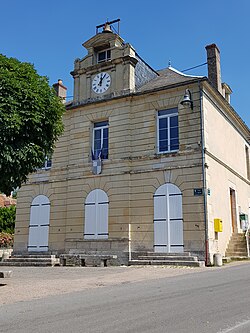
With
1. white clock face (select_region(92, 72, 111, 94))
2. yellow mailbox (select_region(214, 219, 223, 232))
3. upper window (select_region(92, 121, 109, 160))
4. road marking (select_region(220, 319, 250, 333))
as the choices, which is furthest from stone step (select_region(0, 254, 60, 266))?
road marking (select_region(220, 319, 250, 333))

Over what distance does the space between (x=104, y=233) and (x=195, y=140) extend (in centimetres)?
591

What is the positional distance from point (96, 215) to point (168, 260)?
14.1ft

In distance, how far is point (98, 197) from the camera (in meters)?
18.1

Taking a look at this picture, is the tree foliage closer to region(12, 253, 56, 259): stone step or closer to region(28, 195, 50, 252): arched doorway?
region(12, 253, 56, 259): stone step

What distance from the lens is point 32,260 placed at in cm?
1783

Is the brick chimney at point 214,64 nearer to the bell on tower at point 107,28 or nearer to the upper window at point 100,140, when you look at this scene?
the bell on tower at point 107,28

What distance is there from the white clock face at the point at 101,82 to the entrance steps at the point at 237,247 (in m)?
9.68

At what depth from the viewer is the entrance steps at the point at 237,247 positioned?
672 inches

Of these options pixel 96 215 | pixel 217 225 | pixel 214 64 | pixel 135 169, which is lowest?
pixel 217 225

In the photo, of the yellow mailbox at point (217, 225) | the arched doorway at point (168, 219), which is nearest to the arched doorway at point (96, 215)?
the arched doorway at point (168, 219)

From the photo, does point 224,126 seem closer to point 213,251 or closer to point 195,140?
point 195,140

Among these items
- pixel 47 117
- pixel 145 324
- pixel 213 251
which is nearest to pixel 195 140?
pixel 213 251

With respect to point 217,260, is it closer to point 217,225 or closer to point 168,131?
point 217,225

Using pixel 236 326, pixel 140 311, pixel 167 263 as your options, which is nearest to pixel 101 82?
pixel 167 263
